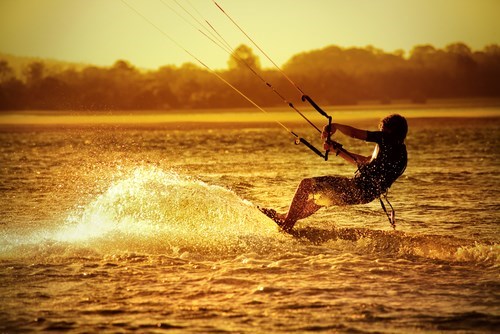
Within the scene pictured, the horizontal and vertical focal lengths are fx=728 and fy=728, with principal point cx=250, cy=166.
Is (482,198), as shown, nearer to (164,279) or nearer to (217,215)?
(217,215)

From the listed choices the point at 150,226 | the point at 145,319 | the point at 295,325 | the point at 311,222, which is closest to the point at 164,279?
the point at 145,319

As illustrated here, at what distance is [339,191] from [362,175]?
15.4 inches

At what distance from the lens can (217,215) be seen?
11484 mm

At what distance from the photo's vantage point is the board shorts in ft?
33.0

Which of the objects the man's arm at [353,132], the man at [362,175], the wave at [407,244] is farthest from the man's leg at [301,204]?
the man's arm at [353,132]

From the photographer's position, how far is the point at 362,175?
1001cm

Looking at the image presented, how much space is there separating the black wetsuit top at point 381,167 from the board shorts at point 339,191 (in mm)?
39

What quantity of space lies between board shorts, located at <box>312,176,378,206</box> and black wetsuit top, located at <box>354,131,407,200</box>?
1.5 inches

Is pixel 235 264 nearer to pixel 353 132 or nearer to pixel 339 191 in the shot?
→ pixel 339 191

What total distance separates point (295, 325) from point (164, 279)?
2.20 metres

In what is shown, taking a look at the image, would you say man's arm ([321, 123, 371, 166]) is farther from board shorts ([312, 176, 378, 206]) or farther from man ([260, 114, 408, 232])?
board shorts ([312, 176, 378, 206])

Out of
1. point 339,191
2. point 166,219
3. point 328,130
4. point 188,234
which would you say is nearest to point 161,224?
point 166,219

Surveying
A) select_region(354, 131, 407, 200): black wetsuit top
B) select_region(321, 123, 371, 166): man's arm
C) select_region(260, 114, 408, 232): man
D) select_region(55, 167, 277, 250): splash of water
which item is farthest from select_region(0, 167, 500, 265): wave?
select_region(321, 123, 371, 166): man's arm

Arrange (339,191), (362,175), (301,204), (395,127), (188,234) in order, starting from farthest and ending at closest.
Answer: (188,234) → (301,204) → (339,191) → (362,175) → (395,127)
